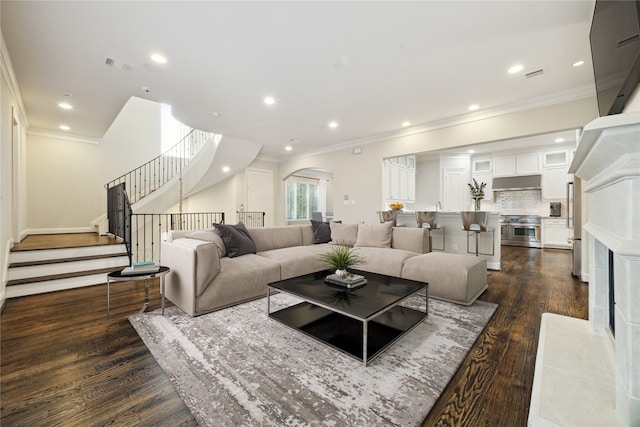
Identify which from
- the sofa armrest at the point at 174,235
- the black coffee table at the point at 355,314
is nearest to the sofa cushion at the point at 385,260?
the black coffee table at the point at 355,314

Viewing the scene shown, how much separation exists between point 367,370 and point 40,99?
5.78 meters

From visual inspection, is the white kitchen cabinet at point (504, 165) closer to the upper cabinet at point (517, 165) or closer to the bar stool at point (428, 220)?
the upper cabinet at point (517, 165)

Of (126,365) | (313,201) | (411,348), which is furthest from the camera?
(313,201)

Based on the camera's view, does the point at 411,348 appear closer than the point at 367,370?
No

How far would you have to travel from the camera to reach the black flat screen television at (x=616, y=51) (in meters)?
1.13

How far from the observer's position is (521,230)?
7.19m

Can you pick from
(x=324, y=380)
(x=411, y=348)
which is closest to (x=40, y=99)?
(x=324, y=380)

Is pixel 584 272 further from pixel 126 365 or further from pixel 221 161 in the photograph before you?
pixel 221 161

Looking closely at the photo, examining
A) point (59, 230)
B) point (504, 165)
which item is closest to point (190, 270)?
point (59, 230)

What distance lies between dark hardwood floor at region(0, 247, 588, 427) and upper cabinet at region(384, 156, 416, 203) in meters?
3.54

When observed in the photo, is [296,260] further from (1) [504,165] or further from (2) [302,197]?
(1) [504,165]

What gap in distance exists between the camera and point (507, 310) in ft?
9.06

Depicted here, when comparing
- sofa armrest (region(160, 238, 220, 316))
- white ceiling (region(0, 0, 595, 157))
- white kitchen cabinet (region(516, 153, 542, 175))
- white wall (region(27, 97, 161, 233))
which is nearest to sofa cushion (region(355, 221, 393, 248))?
white ceiling (region(0, 0, 595, 157))

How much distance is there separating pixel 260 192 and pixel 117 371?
20.5ft
